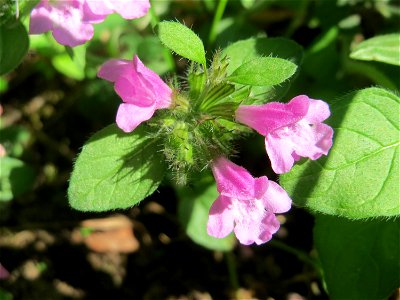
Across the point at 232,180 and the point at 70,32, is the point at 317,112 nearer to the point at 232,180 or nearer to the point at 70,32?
the point at 232,180

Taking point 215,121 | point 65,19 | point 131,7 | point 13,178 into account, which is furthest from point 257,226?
point 13,178

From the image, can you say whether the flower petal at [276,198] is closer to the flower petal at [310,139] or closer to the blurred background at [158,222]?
the flower petal at [310,139]

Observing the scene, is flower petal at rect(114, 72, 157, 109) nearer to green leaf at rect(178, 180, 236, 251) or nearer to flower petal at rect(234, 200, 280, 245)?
flower petal at rect(234, 200, 280, 245)

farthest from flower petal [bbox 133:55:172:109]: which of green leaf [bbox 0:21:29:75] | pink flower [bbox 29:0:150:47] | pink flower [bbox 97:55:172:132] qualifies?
green leaf [bbox 0:21:29:75]

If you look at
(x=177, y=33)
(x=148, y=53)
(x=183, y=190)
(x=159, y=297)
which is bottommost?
(x=159, y=297)

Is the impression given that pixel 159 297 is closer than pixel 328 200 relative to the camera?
No

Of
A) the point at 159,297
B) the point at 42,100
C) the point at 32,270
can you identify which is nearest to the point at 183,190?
the point at 159,297

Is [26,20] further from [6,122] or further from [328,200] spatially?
[328,200]
